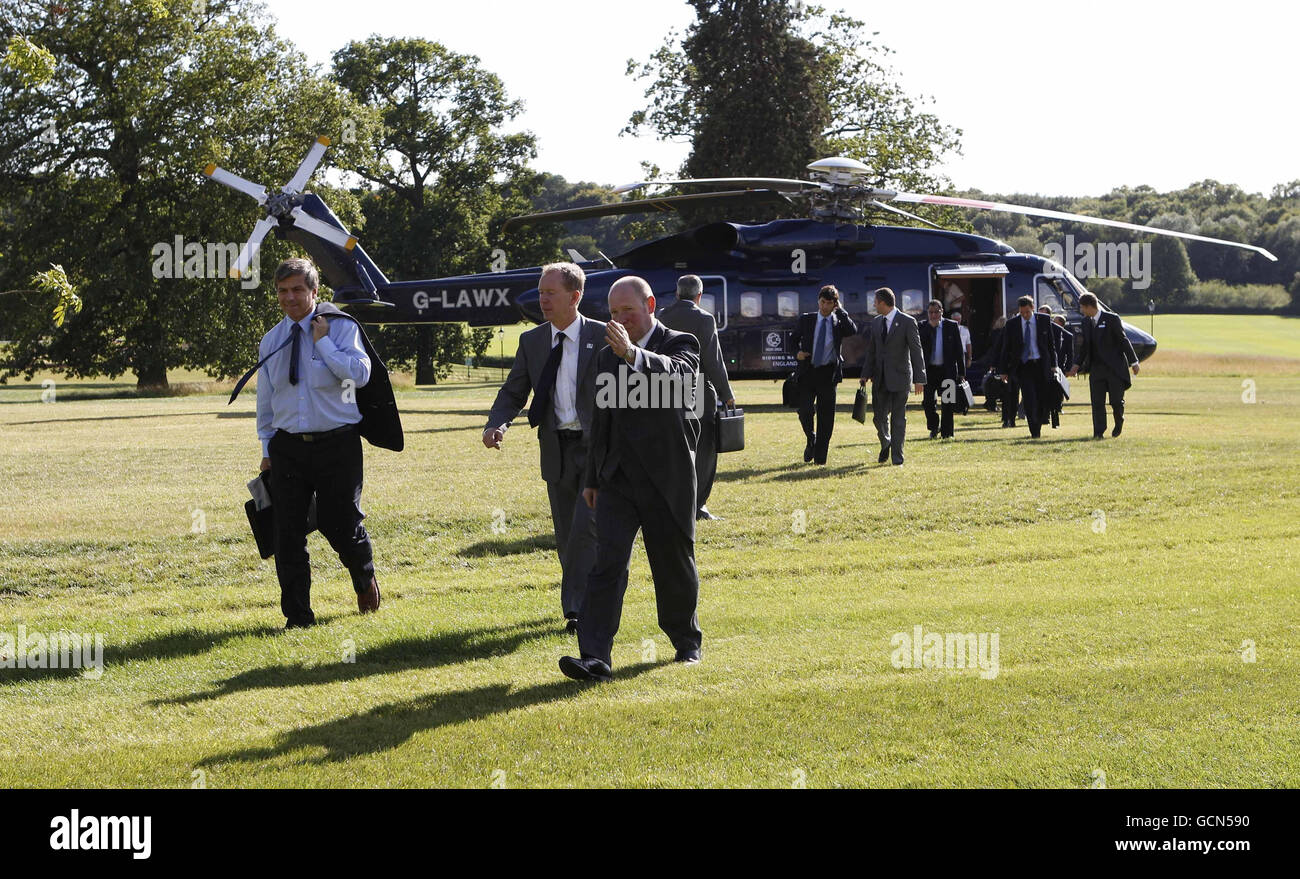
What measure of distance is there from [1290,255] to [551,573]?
10228cm

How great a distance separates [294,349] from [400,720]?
2.84 metres

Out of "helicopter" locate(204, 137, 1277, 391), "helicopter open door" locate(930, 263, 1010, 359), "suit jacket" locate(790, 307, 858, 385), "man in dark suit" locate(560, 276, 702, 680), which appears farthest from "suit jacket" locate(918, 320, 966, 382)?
"man in dark suit" locate(560, 276, 702, 680)

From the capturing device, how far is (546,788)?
5207 mm

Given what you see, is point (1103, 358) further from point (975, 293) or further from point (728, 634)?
point (728, 634)

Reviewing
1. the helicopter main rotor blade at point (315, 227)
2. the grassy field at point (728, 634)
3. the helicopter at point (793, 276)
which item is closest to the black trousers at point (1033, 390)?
the grassy field at point (728, 634)

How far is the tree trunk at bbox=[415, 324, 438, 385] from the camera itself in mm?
58750

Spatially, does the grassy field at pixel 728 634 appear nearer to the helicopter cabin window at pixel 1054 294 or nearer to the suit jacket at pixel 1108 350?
the suit jacket at pixel 1108 350

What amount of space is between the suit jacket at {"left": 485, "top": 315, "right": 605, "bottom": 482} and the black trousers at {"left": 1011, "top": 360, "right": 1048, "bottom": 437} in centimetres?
1307

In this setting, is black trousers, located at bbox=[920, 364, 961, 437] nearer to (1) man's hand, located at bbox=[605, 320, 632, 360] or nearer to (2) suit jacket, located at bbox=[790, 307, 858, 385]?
(2) suit jacket, located at bbox=[790, 307, 858, 385]

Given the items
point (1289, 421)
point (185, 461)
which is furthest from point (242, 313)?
point (1289, 421)

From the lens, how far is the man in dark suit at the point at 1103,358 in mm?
19125

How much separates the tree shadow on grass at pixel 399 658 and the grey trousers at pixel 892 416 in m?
8.49

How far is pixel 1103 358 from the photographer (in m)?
19.2

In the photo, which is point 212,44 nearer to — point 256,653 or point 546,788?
point 256,653
